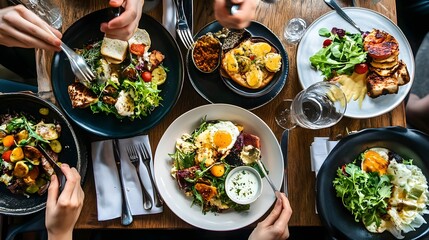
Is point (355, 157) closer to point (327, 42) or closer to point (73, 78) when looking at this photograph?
point (327, 42)

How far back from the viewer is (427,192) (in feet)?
5.08

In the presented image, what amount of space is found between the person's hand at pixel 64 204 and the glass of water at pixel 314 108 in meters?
0.83

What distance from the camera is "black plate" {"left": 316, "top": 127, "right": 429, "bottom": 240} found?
1.54m

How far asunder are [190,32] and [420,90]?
1.34 m

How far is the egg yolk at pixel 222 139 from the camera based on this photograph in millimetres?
1558

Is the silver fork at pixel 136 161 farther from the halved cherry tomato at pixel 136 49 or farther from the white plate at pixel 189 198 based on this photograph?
the halved cherry tomato at pixel 136 49

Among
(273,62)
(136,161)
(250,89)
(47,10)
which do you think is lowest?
(136,161)

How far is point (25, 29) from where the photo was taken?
1.38 metres

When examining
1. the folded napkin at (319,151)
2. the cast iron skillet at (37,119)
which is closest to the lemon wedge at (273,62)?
the folded napkin at (319,151)

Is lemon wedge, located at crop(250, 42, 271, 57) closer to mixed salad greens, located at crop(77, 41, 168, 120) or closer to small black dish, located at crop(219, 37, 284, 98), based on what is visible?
small black dish, located at crop(219, 37, 284, 98)

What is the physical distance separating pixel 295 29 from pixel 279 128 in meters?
0.43

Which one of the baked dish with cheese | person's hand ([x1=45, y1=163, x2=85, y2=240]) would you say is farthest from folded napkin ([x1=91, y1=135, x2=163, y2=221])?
the baked dish with cheese

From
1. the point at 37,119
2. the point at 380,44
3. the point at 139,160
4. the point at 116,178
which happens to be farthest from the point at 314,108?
the point at 37,119

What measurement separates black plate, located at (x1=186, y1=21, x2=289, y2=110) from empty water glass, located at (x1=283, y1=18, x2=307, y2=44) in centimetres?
8
